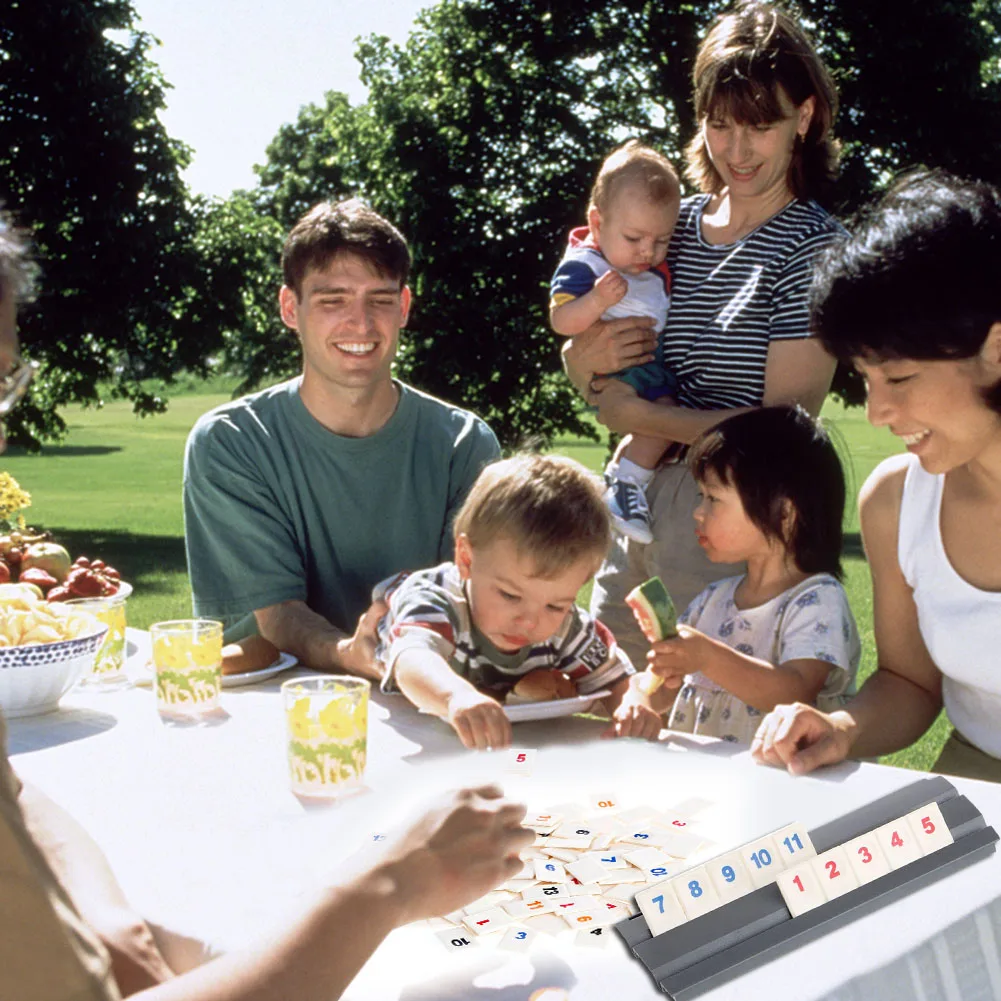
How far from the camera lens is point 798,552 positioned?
252 centimetres

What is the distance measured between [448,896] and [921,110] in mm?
14962

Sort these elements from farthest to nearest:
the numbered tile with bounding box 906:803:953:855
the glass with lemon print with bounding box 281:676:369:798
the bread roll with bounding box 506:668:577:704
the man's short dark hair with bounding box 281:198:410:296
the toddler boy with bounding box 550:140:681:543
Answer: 1. the toddler boy with bounding box 550:140:681:543
2. the man's short dark hair with bounding box 281:198:410:296
3. the bread roll with bounding box 506:668:577:704
4. the glass with lemon print with bounding box 281:676:369:798
5. the numbered tile with bounding box 906:803:953:855

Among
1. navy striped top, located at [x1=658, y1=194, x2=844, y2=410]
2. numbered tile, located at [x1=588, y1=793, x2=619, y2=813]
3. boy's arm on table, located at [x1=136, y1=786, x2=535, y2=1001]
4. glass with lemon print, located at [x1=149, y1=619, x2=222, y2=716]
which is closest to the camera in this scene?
boy's arm on table, located at [x1=136, y1=786, x2=535, y2=1001]

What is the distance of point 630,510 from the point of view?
313 cm

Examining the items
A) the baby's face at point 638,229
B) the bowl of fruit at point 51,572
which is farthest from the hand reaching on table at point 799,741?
the baby's face at point 638,229

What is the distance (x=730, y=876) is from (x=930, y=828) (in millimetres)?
420

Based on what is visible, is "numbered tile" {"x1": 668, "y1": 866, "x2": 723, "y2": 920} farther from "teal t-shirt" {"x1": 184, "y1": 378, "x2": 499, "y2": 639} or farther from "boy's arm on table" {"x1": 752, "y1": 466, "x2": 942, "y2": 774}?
"teal t-shirt" {"x1": 184, "y1": 378, "x2": 499, "y2": 639}

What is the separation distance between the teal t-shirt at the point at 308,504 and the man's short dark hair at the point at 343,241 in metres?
0.32

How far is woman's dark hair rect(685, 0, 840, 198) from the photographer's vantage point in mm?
2953

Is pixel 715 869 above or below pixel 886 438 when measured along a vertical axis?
above

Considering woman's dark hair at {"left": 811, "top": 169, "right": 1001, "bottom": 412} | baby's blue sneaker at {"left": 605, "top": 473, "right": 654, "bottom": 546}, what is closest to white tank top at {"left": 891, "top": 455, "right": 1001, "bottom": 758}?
woman's dark hair at {"left": 811, "top": 169, "right": 1001, "bottom": 412}

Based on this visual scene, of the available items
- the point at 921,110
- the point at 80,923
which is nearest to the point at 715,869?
the point at 80,923

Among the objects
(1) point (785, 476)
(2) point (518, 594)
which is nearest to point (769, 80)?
(1) point (785, 476)

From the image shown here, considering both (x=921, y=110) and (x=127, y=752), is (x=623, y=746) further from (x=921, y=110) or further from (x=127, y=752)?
(x=921, y=110)
